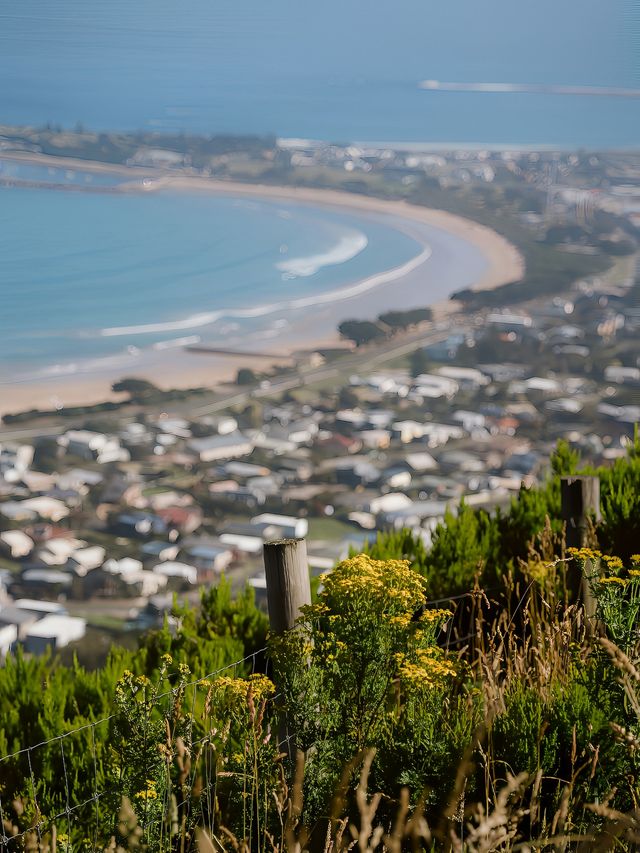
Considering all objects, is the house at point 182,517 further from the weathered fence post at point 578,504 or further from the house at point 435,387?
the weathered fence post at point 578,504

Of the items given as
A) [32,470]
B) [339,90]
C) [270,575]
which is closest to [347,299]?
[339,90]

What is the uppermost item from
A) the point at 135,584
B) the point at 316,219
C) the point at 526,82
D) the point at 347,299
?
the point at 526,82

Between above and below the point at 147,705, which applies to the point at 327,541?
below

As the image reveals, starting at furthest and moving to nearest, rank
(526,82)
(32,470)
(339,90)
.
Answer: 1. (339,90)
2. (526,82)
3. (32,470)

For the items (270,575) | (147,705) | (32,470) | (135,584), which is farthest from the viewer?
(32,470)

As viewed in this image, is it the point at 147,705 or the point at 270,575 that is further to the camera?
the point at 270,575

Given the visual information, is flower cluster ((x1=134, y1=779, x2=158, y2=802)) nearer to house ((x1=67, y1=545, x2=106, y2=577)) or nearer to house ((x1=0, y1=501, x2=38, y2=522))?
house ((x1=67, y1=545, x2=106, y2=577))

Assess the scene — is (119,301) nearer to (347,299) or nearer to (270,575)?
(347,299)

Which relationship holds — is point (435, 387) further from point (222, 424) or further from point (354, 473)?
point (222, 424)
